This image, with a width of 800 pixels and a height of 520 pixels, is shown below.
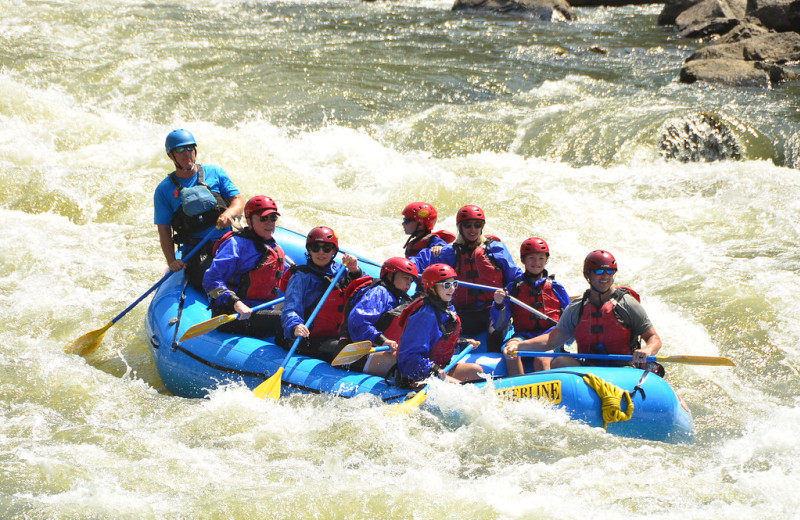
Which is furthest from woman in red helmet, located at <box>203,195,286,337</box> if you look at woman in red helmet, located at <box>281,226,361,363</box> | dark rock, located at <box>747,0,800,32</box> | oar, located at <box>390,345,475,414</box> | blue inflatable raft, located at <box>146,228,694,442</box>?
dark rock, located at <box>747,0,800,32</box>

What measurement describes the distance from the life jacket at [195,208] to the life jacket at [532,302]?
2.41 metres

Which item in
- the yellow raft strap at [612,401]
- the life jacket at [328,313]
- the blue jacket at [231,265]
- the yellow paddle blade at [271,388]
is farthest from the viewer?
the blue jacket at [231,265]

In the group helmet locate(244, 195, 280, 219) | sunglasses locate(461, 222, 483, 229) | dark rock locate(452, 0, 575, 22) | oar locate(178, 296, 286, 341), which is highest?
dark rock locate(452, 0, 575, 22)

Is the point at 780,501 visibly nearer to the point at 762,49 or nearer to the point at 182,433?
the point at 182,433

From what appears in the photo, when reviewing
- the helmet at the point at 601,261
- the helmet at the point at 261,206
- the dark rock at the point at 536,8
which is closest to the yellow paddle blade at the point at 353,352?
the helmet at the point at 261,206

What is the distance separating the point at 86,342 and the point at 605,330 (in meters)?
4.06

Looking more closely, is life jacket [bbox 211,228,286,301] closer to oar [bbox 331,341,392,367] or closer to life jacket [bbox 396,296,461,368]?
oar [bbox 331,341,392,367]

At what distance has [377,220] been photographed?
9.66 m

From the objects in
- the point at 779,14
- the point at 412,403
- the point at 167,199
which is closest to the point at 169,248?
the point at 167,199

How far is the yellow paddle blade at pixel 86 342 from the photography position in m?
6.83

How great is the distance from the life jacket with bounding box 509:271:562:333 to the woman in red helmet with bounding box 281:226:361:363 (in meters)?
1.14

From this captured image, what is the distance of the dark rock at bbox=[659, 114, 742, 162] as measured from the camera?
1069 centimetres

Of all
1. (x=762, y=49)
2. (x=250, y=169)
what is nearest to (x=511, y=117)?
(x=250, y=169)

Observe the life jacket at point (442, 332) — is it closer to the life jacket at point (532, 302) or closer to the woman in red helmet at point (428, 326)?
the woman in red helmet at point (428, 326)
